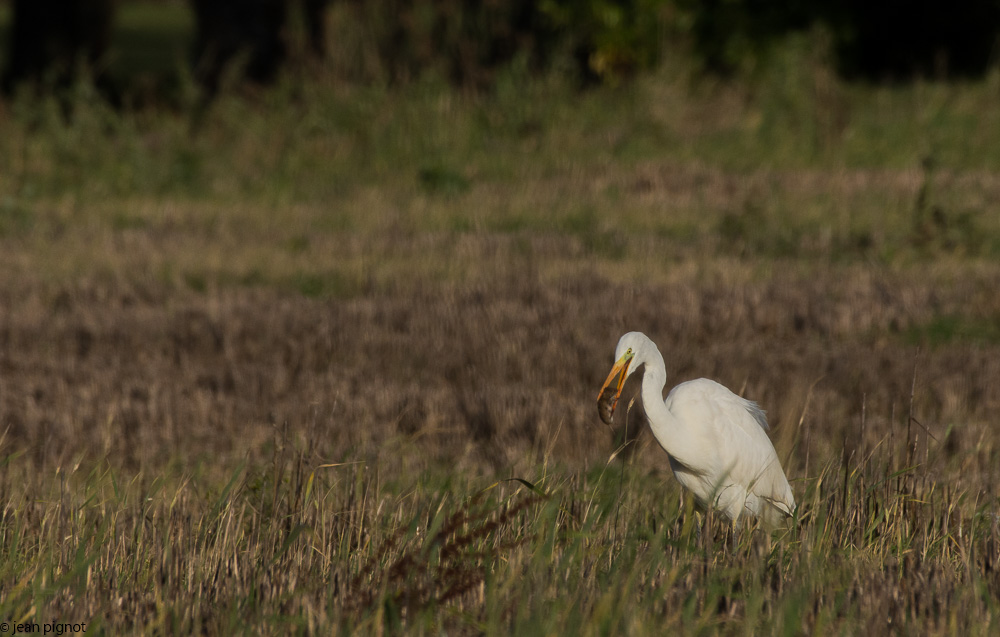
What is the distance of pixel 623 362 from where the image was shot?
3.23 meters

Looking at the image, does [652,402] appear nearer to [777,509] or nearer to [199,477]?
[777,509]

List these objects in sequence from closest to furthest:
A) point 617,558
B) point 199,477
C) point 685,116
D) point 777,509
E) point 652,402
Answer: point 617,558
point 652,402
point 777,509
point 199,477
point 685,116

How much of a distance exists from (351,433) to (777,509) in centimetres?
199

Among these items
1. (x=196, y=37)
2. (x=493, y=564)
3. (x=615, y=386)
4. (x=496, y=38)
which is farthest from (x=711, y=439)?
(x=196, y=37)

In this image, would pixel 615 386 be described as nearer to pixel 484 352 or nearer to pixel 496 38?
pixel 484 352

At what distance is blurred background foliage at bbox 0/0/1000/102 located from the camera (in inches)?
504

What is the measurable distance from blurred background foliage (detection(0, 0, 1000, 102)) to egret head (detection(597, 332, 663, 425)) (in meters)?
8.86

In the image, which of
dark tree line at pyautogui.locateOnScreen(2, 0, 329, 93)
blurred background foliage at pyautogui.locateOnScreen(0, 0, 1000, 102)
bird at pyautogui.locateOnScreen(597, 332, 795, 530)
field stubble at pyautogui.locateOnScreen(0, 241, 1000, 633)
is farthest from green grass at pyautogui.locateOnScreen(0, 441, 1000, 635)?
dark tree line at pyautogui.locateOnScreen(2, 0, 329, 93)

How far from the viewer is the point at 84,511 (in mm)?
3600

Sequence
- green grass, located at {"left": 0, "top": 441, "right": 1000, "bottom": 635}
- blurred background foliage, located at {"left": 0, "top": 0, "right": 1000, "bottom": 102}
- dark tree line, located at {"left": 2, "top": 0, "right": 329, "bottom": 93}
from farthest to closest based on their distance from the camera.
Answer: dark tree line, located at {"left": 2, "top": 0, "right": 329, "bottom": 93}
blurred background foliage, located at {"left": 0, "top": 0, "right": 1000, "bottom": 102}
green grass, located at {"left": 0, "top": 441, "right": 1000, "bottom": 635}

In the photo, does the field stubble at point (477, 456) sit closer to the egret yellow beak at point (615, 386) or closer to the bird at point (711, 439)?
the bird at point (711, 439)

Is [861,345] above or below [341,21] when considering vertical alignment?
below

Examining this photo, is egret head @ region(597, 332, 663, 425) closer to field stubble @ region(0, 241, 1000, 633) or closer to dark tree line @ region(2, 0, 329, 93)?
field stubble @ region(0, 241, 1000, 633)

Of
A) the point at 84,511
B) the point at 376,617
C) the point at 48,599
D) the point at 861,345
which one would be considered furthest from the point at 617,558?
the point at 861,345
